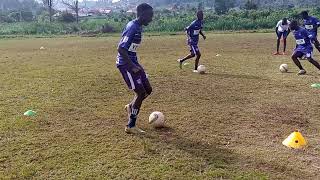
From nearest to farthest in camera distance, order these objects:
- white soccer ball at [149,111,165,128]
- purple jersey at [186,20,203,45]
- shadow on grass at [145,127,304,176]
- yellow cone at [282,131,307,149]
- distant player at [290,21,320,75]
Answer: shadow on grass at [145,127,304,176]
yellow cone at [282,131,307,149]
white soccer ball at [149,111,165,128]
distant player at [290,21,320,75]
purple jersey at [186,20,203,45]

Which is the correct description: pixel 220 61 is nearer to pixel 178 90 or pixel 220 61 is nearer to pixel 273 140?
pixel 178 90

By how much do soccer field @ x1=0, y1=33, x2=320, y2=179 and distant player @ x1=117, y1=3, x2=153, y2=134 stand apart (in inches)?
23.4

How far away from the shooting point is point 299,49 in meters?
13.9

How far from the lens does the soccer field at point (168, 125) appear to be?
627cm

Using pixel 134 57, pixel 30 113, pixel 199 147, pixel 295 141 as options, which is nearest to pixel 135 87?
pixel 134 57

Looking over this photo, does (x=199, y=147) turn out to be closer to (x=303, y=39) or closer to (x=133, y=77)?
(x=133, y=77)

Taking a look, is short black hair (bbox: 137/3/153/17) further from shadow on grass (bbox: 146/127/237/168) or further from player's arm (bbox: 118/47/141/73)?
shadow on grass (bbox: 146/127/237/168)

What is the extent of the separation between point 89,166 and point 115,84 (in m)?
7.11

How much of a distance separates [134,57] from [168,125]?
1.63m

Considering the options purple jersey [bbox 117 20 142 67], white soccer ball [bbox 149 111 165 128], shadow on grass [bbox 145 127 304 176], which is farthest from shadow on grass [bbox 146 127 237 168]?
purple jersey [bbox 117 20 142 67]

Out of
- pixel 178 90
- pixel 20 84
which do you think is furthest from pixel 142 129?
pixel 20 84

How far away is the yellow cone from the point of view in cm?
713

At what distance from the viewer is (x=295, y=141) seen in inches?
283

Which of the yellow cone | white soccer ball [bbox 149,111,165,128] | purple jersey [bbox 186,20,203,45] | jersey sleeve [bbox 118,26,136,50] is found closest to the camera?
the yellow cone
